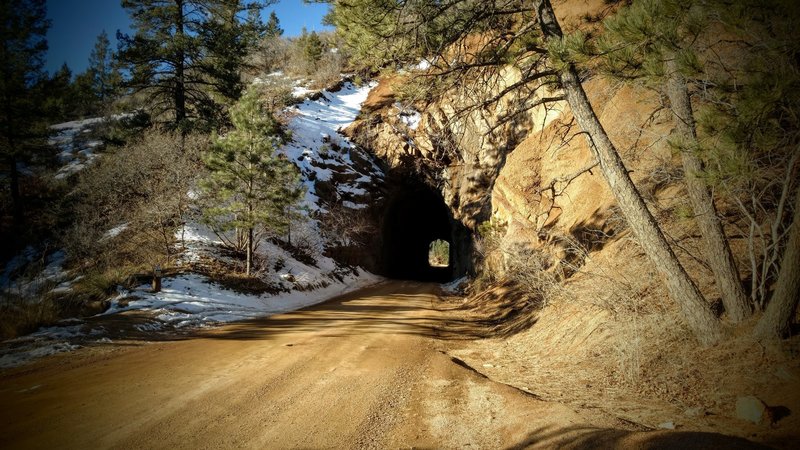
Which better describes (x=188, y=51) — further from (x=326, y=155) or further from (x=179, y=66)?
(x=326, y=155)

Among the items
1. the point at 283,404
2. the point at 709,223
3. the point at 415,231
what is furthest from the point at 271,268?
the point at 415,231

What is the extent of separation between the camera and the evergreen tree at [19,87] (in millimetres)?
16969

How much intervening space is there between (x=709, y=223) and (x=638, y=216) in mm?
804

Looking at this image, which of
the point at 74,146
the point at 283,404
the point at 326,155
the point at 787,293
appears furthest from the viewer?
the point at 326,155

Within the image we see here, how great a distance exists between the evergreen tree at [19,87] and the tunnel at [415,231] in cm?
2001

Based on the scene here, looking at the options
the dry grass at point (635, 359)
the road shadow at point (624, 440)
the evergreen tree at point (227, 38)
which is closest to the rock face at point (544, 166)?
the dry grass at point (635, 359)

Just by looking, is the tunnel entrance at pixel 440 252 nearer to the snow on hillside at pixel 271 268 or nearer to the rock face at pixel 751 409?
the snow on hillside at pixel 271 268

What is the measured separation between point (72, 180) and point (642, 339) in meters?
25.4

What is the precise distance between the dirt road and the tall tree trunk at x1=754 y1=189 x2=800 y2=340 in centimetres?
194

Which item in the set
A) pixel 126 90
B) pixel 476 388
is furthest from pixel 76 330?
A: pixel 126 90

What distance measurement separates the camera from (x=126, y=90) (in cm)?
1733

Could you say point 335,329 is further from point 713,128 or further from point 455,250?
point 455,250

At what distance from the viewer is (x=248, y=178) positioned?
13.5m

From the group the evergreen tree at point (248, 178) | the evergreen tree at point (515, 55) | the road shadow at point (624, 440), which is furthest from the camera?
the evergreen tree at point (248, 178)
